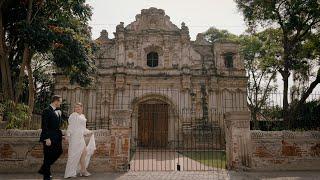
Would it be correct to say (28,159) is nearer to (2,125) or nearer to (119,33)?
(2,125)

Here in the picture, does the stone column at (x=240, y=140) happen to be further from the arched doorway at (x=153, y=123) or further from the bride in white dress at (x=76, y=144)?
the arched doorway at (x=153, y=123)

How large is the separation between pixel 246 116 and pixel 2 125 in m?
6.63

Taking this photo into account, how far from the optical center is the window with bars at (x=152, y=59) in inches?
923

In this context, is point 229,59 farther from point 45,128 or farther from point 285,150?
point 45,128

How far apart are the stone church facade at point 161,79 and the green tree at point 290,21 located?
738 centimetres

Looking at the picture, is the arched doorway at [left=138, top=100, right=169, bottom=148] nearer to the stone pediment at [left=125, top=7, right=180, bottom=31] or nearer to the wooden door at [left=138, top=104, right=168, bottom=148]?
the wooden door at [left=138, top=104, right=168, bottom=148]

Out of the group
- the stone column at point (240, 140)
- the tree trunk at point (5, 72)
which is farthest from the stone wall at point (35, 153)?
the stone column at point (240, 140)

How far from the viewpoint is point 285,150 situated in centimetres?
947

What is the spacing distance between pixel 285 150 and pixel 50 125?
248 inches

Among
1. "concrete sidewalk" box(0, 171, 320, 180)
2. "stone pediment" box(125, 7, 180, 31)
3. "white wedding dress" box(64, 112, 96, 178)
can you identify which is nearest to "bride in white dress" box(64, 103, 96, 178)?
"white wedding dress" box(64, 112, 96, 178)

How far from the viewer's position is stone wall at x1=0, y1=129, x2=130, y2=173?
8992mm

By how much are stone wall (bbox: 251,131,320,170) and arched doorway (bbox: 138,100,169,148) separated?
12.3 m

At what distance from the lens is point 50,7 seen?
11914 mm

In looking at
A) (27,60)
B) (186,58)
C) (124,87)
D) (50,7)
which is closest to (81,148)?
(27,60)
